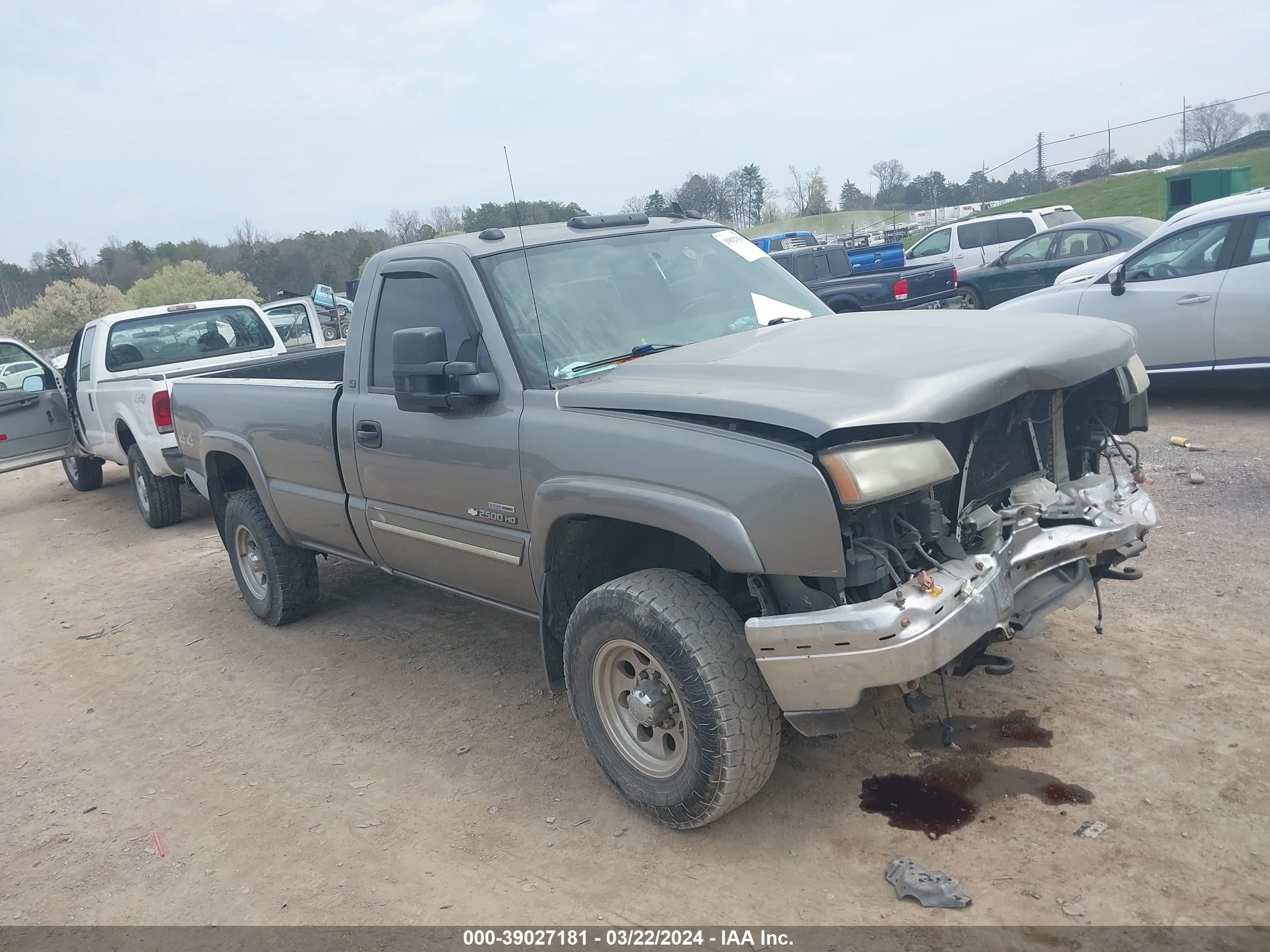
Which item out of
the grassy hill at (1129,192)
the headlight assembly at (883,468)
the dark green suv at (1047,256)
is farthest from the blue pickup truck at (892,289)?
the grassy hill at (1129,192)

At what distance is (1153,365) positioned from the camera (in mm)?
8266

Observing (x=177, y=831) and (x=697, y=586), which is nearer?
(x=697, y=586)

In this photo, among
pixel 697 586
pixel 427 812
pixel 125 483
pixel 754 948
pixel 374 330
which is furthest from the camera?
pixel 125 483

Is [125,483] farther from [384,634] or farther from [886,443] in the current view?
[886,443]

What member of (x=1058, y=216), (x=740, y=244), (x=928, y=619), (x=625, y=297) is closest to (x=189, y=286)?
(x=1058, y=216)

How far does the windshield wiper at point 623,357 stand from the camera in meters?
3.83

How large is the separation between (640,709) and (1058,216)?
19.2 meters

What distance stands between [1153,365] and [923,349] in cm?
601

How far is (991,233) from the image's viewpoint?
19031 millimetres

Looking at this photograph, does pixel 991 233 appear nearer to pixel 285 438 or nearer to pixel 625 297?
pixel 625 297

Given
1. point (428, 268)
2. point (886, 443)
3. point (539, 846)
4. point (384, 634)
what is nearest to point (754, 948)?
point (539, 846)

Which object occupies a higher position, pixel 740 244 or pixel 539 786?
pixel 740 244

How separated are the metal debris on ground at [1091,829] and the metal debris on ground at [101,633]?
5.95m

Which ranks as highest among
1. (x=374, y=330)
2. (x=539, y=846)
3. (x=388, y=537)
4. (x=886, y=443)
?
(x=374, y=330)
